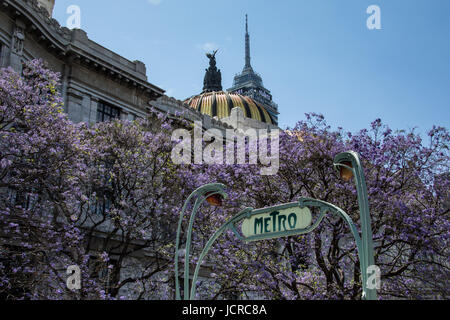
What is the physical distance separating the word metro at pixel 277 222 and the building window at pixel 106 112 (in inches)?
867

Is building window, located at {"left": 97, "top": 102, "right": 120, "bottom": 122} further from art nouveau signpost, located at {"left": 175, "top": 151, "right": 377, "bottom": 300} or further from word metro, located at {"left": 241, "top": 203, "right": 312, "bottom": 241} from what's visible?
word metro, located at {"left": 241, "top": 203, "right": 312, "bottom": 241}

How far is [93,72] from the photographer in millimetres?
30078

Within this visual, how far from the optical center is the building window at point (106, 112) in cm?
3044

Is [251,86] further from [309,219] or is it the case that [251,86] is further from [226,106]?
[309,219]

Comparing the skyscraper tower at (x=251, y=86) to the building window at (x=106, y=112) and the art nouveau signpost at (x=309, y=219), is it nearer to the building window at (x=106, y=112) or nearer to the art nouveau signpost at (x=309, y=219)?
the building window at (x=106, y=112)

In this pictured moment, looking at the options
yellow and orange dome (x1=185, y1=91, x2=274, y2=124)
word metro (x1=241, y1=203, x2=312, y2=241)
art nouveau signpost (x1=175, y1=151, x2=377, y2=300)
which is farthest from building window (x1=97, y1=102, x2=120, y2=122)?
yellow and orange dome (x1=185, y1=91, x2=274, y2=124)

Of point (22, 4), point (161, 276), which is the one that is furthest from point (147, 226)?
point (22, 4)

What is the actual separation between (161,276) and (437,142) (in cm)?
1618

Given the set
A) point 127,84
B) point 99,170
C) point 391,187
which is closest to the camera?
point 391,187

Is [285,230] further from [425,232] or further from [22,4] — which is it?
[22,4]

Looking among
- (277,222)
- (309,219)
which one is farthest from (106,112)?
(309,219)

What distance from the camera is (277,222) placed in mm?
9484

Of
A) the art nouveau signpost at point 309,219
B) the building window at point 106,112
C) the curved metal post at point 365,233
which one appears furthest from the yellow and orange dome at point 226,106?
the curved metal post at point 365,233

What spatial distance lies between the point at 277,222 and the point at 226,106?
83273mm
